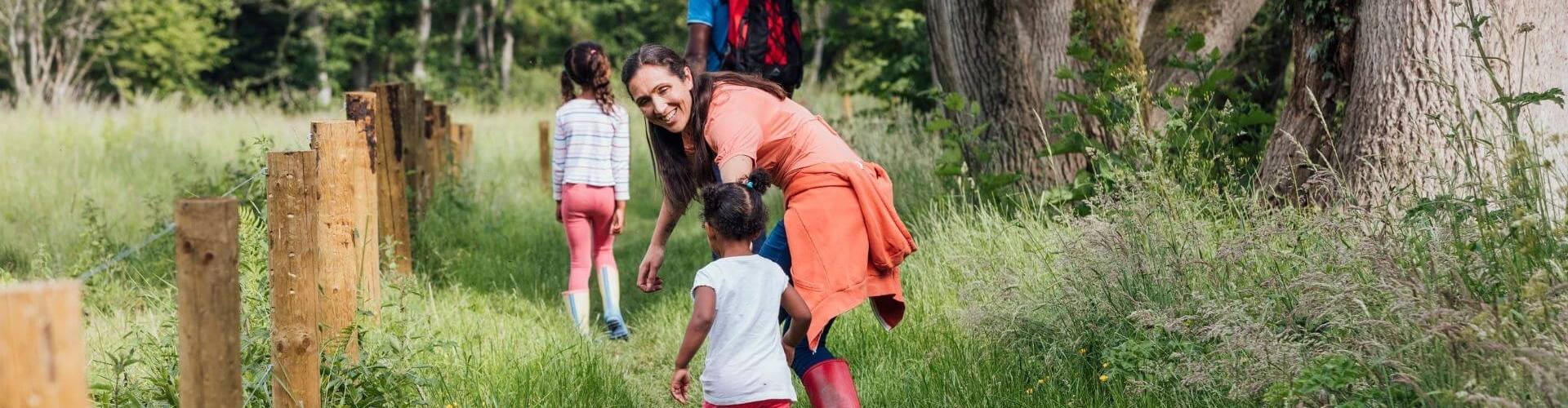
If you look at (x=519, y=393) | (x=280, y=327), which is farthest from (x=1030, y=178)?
(x=280, y=327)

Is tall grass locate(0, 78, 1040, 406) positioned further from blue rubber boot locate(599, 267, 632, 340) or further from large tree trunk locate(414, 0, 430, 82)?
large tree trunk locate(414, 0, 430, 82)

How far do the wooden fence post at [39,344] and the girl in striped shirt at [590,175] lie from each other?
438 centimetres

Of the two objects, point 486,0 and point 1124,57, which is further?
point 486,0

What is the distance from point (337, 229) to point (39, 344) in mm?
2319

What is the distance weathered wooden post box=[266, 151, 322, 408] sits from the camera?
3.62m

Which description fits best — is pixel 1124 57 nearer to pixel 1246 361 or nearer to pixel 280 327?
pixel 1246 361

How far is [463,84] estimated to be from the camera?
4228 centimetres

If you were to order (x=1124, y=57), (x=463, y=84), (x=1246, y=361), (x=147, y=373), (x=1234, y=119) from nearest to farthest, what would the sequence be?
(x=1246, y=361)
(x=147, y=373)
(x=1234, y=119)
(x=1124, y=57)
(x=463, y=84)

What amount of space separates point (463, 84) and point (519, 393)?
39190mm

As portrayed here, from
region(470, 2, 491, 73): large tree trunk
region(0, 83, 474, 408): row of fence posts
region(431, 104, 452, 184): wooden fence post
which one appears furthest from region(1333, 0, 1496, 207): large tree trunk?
region(470, 2, 491, 73): large tree trunk

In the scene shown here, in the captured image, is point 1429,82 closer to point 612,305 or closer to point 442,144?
point 612,305

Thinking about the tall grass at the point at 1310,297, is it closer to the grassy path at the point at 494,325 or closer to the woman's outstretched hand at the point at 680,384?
the grassy path at the point at 494,325

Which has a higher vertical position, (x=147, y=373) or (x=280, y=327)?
(x=280, y=327)

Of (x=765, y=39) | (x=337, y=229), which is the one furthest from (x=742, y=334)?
(x=765, y=39)
